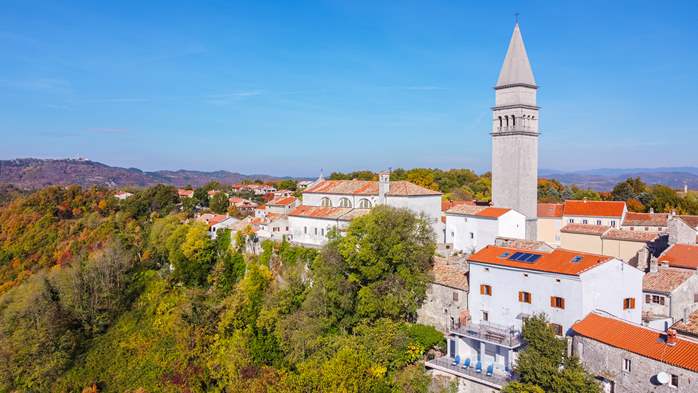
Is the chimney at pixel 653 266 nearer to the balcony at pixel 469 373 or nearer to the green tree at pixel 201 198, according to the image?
the balcony at pixel 469 373

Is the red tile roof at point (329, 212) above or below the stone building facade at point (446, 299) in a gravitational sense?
above

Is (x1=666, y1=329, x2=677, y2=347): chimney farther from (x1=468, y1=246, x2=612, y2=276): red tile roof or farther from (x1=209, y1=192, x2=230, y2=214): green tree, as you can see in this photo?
(x1=209, y1=192, x2=230, y2=214): green tree

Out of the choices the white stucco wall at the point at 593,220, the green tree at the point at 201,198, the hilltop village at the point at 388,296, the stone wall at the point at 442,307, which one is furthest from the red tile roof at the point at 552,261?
the green tree at the point at 201,198

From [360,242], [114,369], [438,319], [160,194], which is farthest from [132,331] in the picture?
[160,194]

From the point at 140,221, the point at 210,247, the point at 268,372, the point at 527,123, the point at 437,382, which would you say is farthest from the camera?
the point at 140,221

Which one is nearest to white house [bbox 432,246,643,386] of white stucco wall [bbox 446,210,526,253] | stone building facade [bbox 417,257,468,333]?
stone building facade [bbox 417,257,468,333]

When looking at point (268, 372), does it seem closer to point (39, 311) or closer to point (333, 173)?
point (39, 311)

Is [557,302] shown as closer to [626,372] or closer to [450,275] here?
[626,372]
